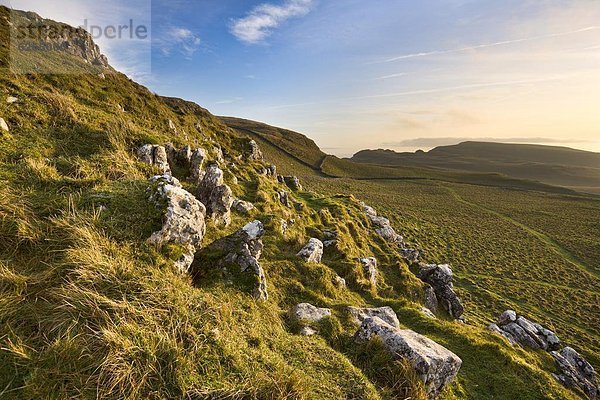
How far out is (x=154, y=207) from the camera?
24.2 ft

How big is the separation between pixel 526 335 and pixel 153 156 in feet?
64.0

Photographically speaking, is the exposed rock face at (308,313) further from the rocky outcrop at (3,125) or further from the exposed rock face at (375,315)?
the rocky outcrop at (3,125)

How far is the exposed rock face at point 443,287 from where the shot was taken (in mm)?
15383

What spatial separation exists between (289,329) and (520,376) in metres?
7.38

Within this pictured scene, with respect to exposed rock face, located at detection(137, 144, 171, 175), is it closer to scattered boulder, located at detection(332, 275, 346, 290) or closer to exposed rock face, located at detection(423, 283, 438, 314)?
scattered boulder, located at detection(332, 275, 346, 290)

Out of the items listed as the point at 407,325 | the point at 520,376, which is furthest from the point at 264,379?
the point at 520,376

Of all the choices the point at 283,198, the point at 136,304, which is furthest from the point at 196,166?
the point at 136,304

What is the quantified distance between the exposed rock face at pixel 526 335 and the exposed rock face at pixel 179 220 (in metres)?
14.6

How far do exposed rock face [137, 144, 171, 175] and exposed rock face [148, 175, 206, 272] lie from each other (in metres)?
3.58

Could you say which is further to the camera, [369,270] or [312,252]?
[369,270]

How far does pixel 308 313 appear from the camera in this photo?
26.6 feet

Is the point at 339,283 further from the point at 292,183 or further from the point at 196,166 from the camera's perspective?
the point at 292,183

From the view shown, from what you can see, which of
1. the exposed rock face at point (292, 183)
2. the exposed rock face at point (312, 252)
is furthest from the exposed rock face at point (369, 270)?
the exposed rock face at point (292, 183)

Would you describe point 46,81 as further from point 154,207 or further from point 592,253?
point 592,253
